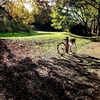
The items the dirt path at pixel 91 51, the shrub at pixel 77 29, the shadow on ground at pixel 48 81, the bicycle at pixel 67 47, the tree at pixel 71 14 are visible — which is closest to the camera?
the shadow on ground at pixel 48 81

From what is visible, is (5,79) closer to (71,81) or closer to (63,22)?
(71,81)

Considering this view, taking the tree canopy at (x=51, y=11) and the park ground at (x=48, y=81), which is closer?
the park ground at (x=48, y=81)

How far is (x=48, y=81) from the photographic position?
23.8 feet

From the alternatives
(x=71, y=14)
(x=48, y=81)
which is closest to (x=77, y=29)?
(x=71, y=14)

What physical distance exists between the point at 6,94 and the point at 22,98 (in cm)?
61

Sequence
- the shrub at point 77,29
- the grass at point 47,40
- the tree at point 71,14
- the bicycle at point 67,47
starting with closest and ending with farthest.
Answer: the bicycle at point 67,47
the grass at point 47,40
the tree at point 71,14
the shrub at point 77,29

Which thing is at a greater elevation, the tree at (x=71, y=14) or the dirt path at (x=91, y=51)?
the tree at (x=71, y=14)

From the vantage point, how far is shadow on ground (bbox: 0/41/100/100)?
595 cm

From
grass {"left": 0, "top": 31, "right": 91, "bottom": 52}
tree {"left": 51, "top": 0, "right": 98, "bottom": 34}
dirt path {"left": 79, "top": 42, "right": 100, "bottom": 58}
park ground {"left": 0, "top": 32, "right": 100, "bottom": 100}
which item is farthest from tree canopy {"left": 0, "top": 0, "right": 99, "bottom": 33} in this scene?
park ground {"left": 0, "top": 32, "right": 100, "bottom": 100}

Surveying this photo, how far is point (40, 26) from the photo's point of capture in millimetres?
66938

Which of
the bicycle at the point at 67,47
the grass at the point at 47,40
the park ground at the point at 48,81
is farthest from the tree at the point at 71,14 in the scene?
the park ground at the point at 48,81

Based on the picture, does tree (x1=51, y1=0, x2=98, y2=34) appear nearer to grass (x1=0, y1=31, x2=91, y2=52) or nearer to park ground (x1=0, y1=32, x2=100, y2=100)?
grass (x1=0, y1=31, x2=91, y2=52)

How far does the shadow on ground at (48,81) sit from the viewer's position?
19.5 feet

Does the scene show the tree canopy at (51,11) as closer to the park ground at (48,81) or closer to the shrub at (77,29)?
the shrub at (77,29)
